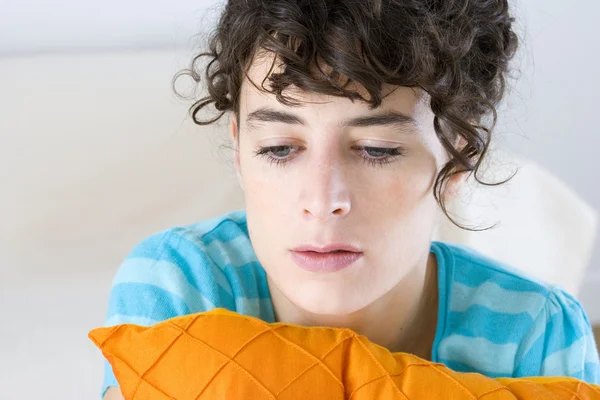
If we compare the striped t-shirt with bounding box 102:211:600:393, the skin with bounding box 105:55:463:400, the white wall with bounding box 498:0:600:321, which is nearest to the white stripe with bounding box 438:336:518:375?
the striped t-shirt with bounding box 102:211:600:393

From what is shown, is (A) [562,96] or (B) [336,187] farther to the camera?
(A) [562,96]

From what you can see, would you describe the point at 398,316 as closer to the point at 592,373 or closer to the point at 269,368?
the point at 592,373

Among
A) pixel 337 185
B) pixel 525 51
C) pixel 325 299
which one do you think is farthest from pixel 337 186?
pixel 525 51

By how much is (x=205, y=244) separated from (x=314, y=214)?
297 millimetres

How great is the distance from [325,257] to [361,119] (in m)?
0.15

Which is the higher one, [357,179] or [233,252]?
[357,179]

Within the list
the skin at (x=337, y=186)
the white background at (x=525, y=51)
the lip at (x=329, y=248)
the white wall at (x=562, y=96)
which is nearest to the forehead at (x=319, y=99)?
the skin at (x=337, y=186)

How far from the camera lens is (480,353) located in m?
1.06

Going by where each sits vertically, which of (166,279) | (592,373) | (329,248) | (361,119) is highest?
(361,119)

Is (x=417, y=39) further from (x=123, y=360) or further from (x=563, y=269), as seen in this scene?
(x=563, y=269)

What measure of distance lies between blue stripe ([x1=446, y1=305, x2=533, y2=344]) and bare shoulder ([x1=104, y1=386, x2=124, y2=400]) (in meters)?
0.42

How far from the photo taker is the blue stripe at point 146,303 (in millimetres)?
983

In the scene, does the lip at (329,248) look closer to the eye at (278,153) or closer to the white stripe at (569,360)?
the eye at (278,153)

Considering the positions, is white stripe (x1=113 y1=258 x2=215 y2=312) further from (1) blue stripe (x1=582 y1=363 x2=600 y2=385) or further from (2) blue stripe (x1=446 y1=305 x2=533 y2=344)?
(1) blue stripe (x1=582 y1=363 x2=600 y2=385)
